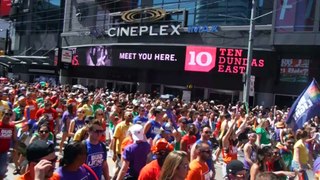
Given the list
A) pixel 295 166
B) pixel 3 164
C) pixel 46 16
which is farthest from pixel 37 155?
pixel 46 16

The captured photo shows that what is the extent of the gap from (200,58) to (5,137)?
76.4 feet

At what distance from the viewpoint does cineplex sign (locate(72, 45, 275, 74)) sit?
28125 mm

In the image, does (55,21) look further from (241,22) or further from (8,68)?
(241,22)

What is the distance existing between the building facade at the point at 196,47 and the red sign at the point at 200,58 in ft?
0.22

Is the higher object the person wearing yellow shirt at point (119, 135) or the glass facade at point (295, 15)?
the glass facade at point (295, 15)

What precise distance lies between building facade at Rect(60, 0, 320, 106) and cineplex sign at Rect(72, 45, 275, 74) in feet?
0.21

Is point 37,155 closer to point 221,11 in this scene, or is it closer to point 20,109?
point 20,109

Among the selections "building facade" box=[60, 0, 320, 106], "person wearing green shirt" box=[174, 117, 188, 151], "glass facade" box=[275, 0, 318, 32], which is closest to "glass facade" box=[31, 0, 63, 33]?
"building facade" box=[60, 0, 320, 106]

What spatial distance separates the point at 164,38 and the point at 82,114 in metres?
22.0

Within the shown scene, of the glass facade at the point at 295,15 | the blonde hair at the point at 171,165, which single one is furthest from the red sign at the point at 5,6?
the blonde hair at the point at 171,165

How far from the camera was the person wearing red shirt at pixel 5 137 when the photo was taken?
7480mm

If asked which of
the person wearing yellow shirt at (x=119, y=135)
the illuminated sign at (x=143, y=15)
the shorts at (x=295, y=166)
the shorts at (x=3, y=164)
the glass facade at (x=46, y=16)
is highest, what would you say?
the glass facade at (x=46, y=16)

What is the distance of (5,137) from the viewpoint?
770 centimetres

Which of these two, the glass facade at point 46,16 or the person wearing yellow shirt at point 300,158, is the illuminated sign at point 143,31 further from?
the person wearing yellow shirt at point 300,158
